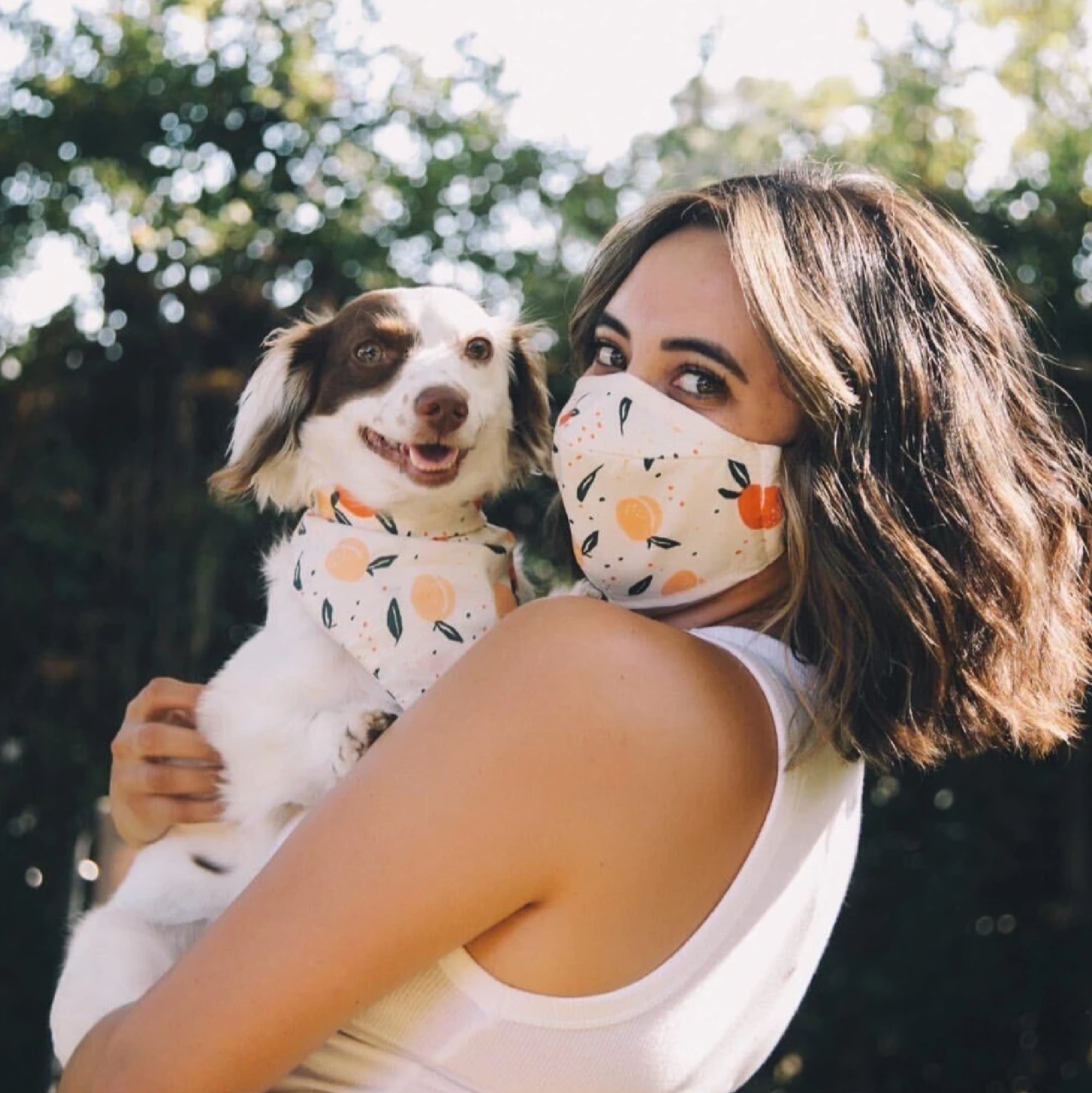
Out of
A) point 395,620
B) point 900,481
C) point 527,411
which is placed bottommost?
point 395,620

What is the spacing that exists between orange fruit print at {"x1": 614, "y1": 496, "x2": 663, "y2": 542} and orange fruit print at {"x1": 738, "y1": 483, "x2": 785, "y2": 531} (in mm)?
119

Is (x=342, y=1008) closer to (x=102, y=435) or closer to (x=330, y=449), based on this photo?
(x=330, y=449)

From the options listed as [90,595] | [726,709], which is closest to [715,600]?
[726,709]

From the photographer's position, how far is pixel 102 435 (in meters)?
5.09

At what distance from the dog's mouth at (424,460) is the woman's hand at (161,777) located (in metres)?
0.58

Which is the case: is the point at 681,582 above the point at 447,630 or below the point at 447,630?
above

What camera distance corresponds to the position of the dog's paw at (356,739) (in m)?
2.32

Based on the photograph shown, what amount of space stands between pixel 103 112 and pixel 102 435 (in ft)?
3.59

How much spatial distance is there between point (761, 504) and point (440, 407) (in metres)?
0.80

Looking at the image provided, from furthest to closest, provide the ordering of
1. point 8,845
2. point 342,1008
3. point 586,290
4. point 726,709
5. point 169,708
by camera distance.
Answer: point 8,845 < point 169,708 < point 586,290 < point 726,709 < point 342,1008

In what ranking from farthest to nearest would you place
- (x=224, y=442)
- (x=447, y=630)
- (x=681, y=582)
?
(x=224, y=442), (x=447, y=630), (x=681, y=582)

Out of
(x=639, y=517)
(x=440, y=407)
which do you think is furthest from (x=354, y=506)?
(x=639, y=517)

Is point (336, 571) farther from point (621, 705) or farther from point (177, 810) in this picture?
point (621, 705)

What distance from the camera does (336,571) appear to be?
2.50m
